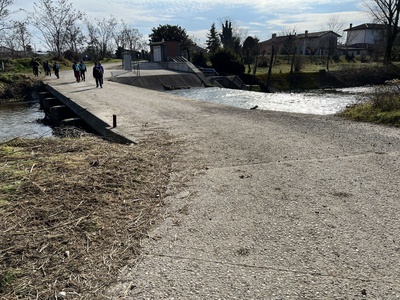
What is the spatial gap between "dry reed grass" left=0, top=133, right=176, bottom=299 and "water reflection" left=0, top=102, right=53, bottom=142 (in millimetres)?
5919

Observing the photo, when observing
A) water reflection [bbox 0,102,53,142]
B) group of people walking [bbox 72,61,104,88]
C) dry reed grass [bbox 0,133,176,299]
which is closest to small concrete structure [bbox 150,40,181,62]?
group of people walking [bbox 72,61,104,88]

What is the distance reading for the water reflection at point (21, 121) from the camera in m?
12.4

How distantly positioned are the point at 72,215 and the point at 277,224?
7.68 feet

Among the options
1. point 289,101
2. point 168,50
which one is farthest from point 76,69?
point 168,50

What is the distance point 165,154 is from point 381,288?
4.48 m

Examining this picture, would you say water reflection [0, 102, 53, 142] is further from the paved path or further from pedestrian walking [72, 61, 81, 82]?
the paved path

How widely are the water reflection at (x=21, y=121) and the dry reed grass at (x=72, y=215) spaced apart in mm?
5919

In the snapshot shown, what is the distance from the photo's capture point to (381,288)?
2566 mm

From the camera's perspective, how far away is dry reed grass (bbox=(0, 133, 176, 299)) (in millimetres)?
2678

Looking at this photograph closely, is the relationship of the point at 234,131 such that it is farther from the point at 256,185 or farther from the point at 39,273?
the point at 39,273

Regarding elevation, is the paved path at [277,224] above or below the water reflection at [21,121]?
above

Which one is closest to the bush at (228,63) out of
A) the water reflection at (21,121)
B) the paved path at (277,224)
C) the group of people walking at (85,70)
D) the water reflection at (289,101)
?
the water reflection at (289,101)

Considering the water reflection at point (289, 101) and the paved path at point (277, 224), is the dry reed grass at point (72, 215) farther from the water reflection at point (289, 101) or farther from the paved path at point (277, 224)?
the water reflection at point (289, 101)

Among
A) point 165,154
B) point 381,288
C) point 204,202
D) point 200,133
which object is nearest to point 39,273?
point 204,202
